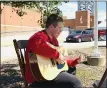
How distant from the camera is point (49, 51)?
3967 mm

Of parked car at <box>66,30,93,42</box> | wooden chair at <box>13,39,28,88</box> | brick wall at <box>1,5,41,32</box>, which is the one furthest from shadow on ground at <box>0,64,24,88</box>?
parked car at <box>66,30,93,42</box>

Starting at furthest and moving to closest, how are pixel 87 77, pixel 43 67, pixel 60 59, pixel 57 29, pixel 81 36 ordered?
1. pixel 81 36
2. pixel 87 77
3. pixel 57 29
4. pixel 60 59
5. pixel 43 67

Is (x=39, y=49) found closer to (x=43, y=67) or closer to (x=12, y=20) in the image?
(x=43, y=67)

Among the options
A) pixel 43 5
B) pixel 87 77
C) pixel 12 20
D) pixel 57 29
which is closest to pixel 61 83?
pixel 57 29

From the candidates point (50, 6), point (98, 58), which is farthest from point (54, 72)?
point (98, 58)

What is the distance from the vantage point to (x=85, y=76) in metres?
8.84

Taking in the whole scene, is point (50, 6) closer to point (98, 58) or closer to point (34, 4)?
point (34, 4)

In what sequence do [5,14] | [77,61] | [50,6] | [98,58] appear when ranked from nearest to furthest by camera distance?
[77,61]
[50,6]
[98,58]
[5,14]

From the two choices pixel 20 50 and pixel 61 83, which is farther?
pixel 20 50

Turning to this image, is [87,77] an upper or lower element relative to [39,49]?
lower

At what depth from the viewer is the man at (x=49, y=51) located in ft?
13.0

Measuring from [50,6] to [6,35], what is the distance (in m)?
23.9

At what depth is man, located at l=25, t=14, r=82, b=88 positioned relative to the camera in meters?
3.97

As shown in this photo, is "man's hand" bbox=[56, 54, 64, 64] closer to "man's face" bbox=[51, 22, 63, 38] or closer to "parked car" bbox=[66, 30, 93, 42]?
"man's face" bbox=[51, 22, 63, 38]
